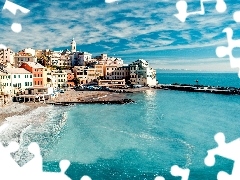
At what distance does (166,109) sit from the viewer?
109 ft

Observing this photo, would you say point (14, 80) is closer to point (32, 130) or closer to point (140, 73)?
point (32, 130)

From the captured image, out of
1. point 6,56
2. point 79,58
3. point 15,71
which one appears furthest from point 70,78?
point 15,71

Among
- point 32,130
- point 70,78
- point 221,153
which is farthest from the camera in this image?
point 70,78

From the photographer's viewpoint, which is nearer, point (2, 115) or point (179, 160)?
point (179, 160)

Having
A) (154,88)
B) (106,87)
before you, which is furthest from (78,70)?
(154,88)

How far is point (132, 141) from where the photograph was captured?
60.2ft

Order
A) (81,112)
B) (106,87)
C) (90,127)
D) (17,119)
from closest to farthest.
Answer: (90,127) → (17,119) → (81,112) → (106,87)

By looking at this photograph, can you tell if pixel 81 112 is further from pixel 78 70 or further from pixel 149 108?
pixel 78 70

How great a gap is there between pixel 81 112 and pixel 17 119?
7127mm

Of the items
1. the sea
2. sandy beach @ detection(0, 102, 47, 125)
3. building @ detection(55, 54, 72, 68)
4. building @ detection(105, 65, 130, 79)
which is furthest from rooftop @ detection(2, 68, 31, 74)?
building @ detection(55, 54, 72, 68)

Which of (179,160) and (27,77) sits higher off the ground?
(27,77)

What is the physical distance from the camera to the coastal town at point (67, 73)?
41.3 meters

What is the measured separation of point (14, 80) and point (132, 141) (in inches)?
950

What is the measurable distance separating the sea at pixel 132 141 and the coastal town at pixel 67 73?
11542mm
